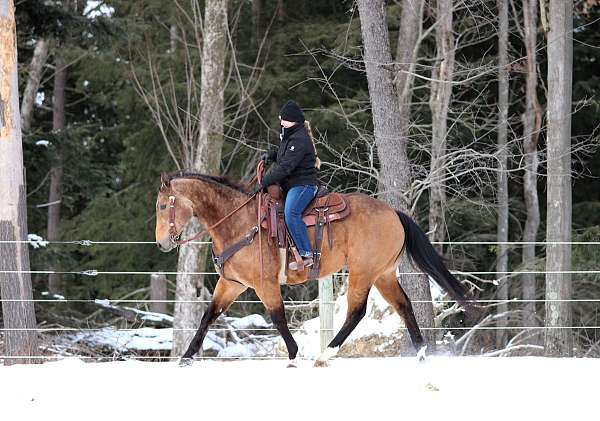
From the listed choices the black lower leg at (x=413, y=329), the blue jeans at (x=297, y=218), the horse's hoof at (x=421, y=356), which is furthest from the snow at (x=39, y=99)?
the horse's hoof at (x=421, y=356)

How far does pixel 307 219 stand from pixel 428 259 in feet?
4.05

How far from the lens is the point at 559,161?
1341 cm

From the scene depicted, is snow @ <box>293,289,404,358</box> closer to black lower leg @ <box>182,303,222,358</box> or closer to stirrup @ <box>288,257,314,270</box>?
black lower leg @ <box>182,303,222,358</box>

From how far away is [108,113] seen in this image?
26.2m

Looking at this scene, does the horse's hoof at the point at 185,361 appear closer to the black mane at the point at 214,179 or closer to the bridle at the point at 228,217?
the bridle at the point at 228,217

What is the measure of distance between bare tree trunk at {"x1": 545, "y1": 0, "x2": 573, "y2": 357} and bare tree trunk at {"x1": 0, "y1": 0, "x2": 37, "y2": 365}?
24.3 feet

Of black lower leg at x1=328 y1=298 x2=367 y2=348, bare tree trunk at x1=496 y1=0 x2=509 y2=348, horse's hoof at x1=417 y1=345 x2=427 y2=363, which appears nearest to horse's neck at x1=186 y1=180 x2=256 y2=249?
black lower leg at x1=328 y1=298 x2=367 y2=348

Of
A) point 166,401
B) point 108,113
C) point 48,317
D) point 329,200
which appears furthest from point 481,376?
point 108,113

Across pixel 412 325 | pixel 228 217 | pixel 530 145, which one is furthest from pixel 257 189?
pixel 530 145

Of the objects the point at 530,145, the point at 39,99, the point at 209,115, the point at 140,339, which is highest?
the point at 39,99

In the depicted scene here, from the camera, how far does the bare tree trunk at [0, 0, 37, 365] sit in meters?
10.1

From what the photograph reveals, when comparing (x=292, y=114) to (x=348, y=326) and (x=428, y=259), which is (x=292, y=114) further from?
(x=348, y=326)

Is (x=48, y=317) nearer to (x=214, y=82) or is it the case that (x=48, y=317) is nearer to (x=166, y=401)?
(x=214, y=82)

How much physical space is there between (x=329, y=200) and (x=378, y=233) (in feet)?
1.78
